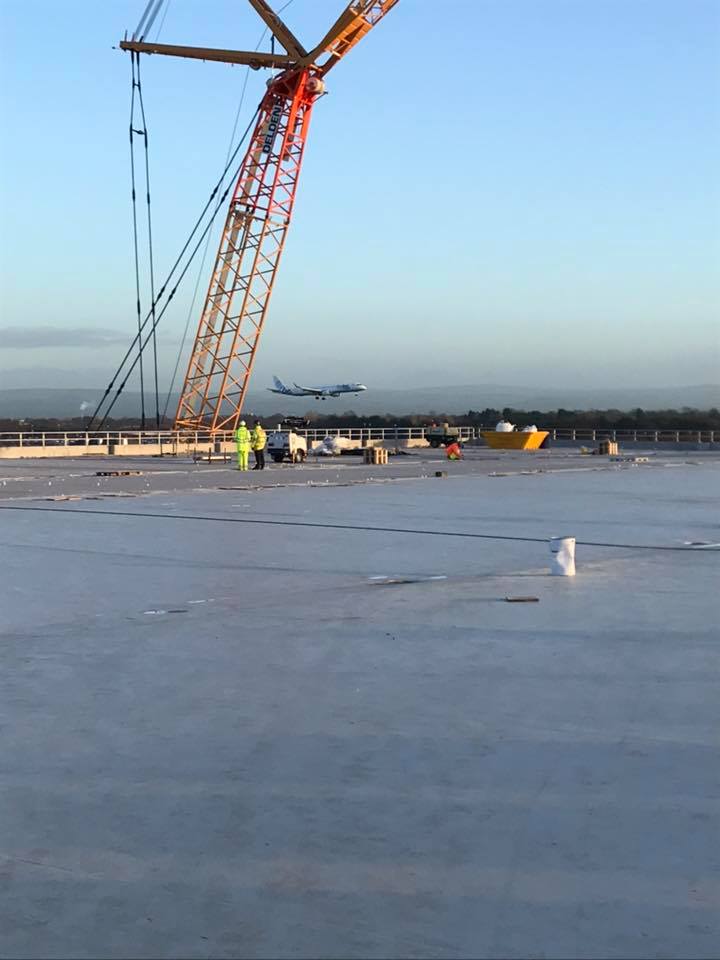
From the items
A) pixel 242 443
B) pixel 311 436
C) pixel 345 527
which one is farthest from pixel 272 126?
pixel 345 527

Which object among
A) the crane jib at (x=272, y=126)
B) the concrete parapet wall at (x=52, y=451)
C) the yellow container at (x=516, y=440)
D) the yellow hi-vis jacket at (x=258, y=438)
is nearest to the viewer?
the yellow hi-vis jacket at (x=258, y=438)

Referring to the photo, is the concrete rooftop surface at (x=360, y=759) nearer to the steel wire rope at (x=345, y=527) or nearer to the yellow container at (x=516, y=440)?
the steel wire rope at (x=345, y=527)

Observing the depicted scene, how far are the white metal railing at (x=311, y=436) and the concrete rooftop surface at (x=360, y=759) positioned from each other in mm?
53898

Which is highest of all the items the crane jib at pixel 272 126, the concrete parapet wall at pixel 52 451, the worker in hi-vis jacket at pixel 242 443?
the crane jib at pixel 272 126

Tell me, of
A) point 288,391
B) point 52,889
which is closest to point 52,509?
point 52,889

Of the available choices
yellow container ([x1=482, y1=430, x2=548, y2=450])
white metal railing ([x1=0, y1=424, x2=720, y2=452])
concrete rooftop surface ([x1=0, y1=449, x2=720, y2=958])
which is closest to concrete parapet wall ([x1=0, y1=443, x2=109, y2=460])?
white metal railing ([x1=0, y1=424, x2=720, y2=452])

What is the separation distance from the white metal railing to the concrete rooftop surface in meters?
53.9

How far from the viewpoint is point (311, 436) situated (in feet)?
253

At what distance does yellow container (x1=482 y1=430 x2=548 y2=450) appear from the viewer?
236 feet

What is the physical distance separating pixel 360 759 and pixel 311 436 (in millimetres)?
70940

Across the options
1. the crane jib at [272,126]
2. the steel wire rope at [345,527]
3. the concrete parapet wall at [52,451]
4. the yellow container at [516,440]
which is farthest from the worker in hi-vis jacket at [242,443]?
the crane jib at [272,126]

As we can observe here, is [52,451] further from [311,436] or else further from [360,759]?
[360,759]

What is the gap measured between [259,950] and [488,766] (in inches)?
93.4

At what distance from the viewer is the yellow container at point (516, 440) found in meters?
72.1
